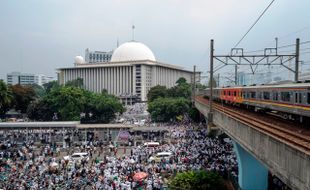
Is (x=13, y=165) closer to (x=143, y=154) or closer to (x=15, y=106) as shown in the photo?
(x=143, y=154)

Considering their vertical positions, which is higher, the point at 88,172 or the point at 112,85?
the point at 112,85

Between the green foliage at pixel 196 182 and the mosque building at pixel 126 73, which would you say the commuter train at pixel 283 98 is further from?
the mosque building at pixel 126 73

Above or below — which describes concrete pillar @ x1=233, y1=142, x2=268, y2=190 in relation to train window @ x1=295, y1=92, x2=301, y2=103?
below

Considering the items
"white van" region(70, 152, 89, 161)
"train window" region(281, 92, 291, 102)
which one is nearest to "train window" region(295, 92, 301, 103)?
"train window" region(281, 92, 291, 102)

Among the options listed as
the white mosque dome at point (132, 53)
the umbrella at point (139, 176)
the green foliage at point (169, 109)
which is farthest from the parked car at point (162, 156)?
the white mosque dome at point (132, 53)

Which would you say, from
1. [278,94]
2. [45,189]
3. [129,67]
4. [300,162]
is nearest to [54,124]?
[45,189]

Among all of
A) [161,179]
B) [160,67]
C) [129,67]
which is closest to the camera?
[161,179]

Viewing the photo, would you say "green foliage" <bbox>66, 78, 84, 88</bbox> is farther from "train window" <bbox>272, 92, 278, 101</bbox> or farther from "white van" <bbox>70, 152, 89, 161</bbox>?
"train window" <bbox>272, 92, 278, 101</bbox>

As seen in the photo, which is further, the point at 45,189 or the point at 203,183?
the point at 45,189
